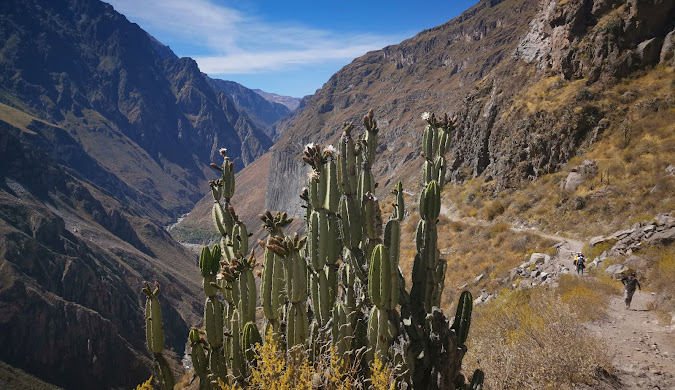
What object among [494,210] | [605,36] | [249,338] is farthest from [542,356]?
[605,36]

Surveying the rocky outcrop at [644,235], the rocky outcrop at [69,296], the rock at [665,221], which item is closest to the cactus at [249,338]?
the rocky outcrop at [644,235]

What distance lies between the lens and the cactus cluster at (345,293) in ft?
17.3

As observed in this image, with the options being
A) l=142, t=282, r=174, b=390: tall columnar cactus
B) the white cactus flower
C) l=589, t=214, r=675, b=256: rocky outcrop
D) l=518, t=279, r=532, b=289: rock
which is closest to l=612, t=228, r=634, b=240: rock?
l=589, t=214, r=675, b=256: rocky outcrop

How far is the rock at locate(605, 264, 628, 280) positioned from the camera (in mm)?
13461

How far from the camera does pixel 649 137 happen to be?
23078mm

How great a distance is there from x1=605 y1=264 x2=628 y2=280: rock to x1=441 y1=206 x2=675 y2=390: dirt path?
1.40 m

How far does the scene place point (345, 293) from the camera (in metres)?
6.50

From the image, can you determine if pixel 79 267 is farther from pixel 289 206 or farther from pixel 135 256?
pixel 289 206

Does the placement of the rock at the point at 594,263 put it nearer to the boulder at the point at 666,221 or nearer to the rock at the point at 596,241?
the rock at the point at 596,241

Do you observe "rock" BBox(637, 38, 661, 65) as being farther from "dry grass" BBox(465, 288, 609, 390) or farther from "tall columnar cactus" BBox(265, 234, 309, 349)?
"tall columnar cactus" BBox(265, 234, 309, 349)

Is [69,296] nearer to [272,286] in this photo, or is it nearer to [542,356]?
[272,286]

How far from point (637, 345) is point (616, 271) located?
18.7 feet

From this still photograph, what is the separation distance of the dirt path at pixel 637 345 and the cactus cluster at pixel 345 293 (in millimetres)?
3723

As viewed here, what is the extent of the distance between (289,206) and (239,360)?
10555 centimetres
